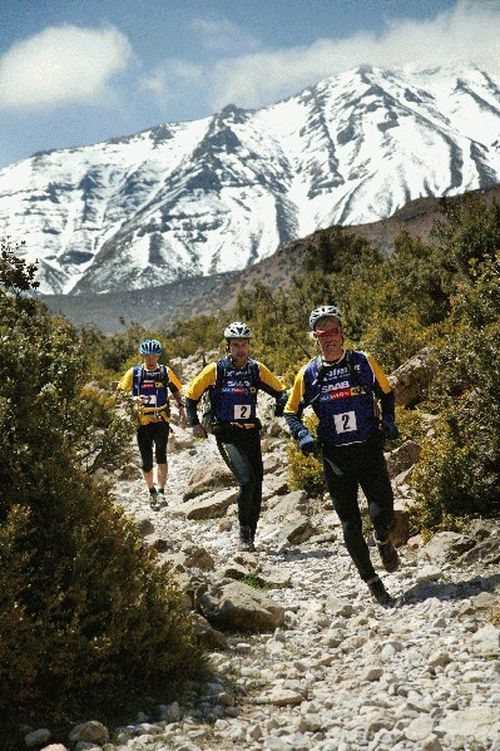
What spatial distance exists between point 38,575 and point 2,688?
674 millimetres

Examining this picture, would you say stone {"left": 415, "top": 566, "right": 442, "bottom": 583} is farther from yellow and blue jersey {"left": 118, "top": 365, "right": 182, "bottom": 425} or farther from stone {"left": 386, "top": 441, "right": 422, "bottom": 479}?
yellow and blue jersey {"left": 118, "top": 365, "right": 182, "bottom": 425}

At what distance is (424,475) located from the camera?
7.88 metres

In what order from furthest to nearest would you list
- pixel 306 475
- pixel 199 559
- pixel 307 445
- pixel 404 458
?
pixel 306 475 → pixel 404 458 → pixel 199 559 → pixel 307 445

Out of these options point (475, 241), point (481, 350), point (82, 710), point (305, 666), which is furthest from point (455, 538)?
point (475, 241)

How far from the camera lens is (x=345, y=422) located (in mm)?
6742

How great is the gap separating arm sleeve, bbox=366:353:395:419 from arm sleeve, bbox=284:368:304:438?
0.68 meters

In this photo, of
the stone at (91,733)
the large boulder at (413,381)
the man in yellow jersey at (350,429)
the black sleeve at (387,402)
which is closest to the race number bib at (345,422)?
the man in yellow jersey at (350,429)

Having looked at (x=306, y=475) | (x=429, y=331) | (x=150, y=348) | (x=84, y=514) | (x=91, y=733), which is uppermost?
(x=150, y=348)

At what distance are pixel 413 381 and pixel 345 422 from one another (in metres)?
5.46

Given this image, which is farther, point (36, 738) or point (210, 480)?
point (210, 480)

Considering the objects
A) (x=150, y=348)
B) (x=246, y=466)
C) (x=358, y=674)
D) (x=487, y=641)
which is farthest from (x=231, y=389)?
(x=487, y=641)

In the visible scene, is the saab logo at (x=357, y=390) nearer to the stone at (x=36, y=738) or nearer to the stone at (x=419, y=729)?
the stone at (x=419, y=729)

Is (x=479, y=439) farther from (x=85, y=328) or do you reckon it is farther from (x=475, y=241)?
(x=85, y=328)

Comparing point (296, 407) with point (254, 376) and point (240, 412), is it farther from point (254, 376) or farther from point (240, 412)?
point (254, 376)
